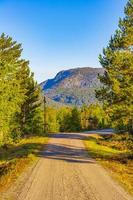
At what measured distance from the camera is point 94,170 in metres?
25.0

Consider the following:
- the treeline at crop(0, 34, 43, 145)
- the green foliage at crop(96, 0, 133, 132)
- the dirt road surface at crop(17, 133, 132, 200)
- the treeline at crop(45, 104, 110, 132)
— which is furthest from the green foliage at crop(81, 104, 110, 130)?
the dirt road surface at crop(17, 133, 132, 200)

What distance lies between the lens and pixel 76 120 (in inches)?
4882

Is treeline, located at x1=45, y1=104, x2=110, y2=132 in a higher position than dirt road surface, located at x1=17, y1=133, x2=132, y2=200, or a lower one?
higher

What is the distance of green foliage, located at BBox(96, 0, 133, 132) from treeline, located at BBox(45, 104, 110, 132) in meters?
89.8

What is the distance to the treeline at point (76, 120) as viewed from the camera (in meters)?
124

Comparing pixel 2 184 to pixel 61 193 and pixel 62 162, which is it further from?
pixel 62 162

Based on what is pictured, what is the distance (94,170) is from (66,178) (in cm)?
390

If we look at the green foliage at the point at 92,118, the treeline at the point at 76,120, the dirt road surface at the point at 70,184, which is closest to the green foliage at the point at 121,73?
the dirt road surface at the point at 70,184

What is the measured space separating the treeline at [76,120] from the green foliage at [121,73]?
89.8 meters

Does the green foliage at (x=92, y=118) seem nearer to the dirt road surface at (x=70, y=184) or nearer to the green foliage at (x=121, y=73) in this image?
the green foliage at (x=121, y=73)

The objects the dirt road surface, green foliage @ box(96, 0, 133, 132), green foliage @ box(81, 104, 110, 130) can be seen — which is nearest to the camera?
the dirt road surface

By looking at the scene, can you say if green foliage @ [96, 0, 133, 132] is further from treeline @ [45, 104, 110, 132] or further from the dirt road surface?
treeline @ [45, 104, 110, 132]

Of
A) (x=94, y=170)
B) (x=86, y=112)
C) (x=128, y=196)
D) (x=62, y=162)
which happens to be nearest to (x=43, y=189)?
(x=128, y=196)

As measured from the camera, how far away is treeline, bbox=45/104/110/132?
12438cm
